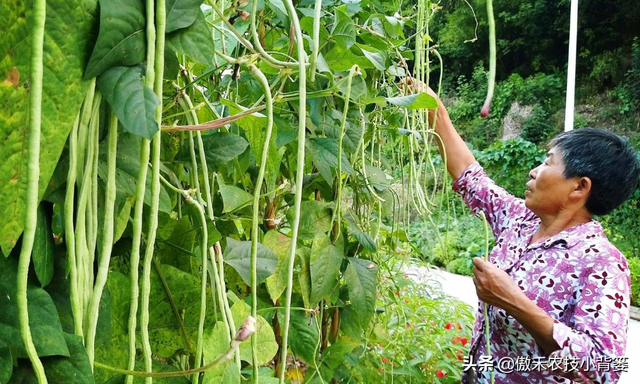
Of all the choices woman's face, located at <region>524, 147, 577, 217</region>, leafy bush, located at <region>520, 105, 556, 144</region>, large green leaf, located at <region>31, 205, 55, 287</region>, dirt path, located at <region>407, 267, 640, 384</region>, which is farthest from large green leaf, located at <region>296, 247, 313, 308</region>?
leafy bush, located at <region>520, 105, 556, 144</region>

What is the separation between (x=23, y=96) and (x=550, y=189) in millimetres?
1037

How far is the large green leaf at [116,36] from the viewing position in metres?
0.21

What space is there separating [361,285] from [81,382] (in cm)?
45

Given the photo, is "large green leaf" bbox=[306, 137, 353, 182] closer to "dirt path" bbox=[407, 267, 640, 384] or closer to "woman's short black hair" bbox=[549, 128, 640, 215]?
"woman's short black hair" bbox=[549, 128, 640, 215]

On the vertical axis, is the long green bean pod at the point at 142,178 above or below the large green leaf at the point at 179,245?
above

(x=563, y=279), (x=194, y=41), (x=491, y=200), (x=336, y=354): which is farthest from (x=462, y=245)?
(x=194, y=41)

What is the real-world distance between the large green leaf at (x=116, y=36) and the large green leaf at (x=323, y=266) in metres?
0.41

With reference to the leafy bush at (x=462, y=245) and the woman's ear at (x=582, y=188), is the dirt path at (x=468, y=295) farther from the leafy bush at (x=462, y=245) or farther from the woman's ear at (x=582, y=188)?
the woman's ear at (x=582, y=188)

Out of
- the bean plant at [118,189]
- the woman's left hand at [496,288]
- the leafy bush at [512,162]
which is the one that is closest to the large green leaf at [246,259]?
the bean plant at [118,189]

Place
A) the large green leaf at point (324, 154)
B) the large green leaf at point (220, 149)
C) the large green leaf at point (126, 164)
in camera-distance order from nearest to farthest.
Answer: the large green leaf at point (126, 164)
the large green leaf at point (220, 149)
the large green leaf at point (324, 154)

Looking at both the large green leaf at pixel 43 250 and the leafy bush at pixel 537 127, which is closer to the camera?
the large green leaf at pixel 43 250

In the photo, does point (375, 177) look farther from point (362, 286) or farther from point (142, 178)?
point (142, 178)

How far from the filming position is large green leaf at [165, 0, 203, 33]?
242 millimetres

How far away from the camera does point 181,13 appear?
244 mm
